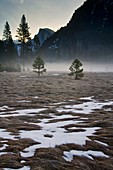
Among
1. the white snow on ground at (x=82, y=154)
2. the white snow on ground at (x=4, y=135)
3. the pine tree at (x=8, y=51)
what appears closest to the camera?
the white snow on ground at (x=82, y=154)

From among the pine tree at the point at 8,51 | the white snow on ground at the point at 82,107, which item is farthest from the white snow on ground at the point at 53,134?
the pine tree at the point at 8,51

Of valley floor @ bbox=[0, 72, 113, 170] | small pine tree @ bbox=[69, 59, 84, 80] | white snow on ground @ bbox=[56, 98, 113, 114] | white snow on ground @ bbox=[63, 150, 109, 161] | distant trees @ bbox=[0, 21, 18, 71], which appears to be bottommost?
white snow on ground @ bbox=[63, 150, 109, 161]

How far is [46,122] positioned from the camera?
11.7 m

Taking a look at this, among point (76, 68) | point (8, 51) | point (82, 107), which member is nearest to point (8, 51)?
point (8, 51)

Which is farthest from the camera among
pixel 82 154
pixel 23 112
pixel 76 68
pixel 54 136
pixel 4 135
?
pixel 76 68

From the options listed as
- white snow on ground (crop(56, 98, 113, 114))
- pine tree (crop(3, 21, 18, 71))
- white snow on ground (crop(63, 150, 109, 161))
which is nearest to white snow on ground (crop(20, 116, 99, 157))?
white snow on ground (crop(63, 150, 109, 161))

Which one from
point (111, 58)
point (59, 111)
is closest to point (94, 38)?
point (111, 58)

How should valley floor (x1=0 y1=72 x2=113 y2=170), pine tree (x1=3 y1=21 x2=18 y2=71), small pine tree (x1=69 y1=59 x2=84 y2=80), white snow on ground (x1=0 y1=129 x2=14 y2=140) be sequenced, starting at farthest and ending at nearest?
pine tree (x1=3 y1=21 x2=18 y2=71)
small pine tree (x1=69 y1=59 x2=84 y2=80)
white snow on ground (x1=0 y1=129 x2=14 y2=140)
valley floor (x1=0 y1=72 x2=113 y2=170)

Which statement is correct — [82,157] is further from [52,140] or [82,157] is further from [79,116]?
[79,116]

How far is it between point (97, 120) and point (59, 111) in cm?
307

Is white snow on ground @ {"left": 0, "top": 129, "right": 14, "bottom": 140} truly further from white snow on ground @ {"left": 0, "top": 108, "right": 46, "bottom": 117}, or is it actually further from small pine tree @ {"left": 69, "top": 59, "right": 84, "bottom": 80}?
small pine tree @ {"left": 69, "top": 59, "right": 84, "bottom": 80}

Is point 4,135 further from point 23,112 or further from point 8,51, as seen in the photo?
point 8,51

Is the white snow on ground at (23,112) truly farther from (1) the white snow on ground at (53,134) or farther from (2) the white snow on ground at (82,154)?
(2) the white snow on ground at (82,154)

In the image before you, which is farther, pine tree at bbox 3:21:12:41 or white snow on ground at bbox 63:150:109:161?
pine tree at bbox 3:21:12:41
